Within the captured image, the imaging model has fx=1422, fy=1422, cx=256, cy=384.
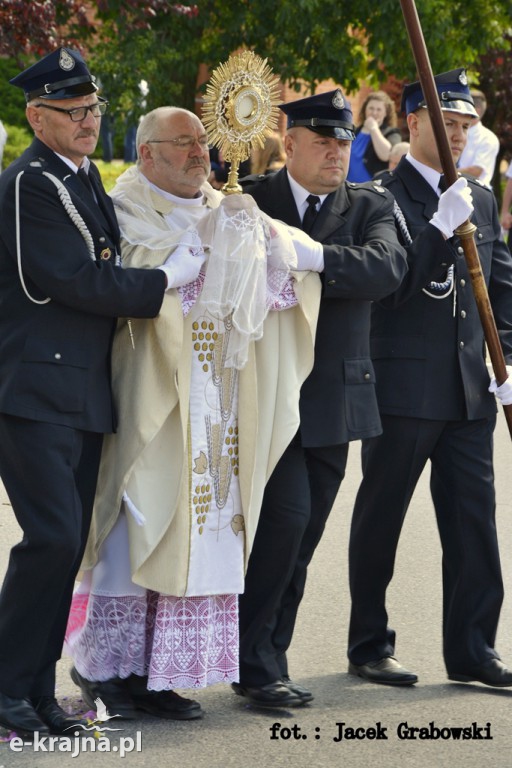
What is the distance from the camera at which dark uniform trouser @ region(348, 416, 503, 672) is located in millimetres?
4980

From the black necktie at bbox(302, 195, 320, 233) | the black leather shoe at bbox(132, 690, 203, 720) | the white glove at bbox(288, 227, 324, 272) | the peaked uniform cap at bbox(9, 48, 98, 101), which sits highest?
the peaked uniform cap at bbox(9, 48, 98, 101)

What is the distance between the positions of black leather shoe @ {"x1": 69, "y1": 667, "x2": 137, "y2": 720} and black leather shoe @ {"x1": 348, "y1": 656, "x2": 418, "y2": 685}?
0.89 m

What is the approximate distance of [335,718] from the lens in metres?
4.55

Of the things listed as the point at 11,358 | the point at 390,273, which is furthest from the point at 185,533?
the point at 390,273

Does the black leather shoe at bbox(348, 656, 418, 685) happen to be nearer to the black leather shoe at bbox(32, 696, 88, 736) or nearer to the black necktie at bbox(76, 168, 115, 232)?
the black leather shoe at bbox(32, 696, 88, 736)

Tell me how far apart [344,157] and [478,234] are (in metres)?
0.63

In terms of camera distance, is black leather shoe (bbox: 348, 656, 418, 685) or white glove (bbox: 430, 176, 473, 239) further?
black leather shoe (bbox: 348, 656, 418, 685)

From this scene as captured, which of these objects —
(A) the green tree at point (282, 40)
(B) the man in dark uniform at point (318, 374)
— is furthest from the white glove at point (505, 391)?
(A) the green tree at point (282, 40)

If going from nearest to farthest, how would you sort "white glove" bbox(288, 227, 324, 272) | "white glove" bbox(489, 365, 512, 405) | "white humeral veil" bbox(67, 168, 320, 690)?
"white humeral veil" bbox(67, 168, 320, 690)
"white glove" bbox(288, 227, 324, 272)
"white glove" bbox(489, 365, 512, 405)

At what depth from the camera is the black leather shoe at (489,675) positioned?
4.90 metres

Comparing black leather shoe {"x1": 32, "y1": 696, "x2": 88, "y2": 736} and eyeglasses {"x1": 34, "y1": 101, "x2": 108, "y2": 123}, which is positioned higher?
eyeglasses {"x1": 34, "y1": 101, "x2": 108, "y2": 123}

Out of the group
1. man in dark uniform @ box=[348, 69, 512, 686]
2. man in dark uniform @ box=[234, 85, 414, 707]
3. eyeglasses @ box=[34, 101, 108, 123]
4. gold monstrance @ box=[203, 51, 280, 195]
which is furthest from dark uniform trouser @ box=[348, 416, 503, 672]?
eyeglasses @ box=[34, 101, 108, 123]

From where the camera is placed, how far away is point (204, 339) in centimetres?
449

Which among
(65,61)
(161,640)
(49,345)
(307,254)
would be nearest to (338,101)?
(307,254)
